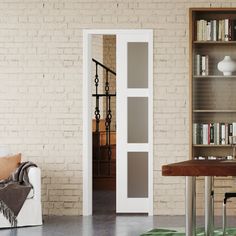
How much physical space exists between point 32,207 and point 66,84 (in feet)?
5.43

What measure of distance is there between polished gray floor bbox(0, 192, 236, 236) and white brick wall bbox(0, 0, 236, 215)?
34cm

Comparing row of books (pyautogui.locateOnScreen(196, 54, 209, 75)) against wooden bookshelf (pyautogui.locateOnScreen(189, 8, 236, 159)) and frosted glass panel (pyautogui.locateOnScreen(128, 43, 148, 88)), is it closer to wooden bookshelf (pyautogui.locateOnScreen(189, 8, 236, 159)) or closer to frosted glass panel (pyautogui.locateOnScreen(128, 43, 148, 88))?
wooden bookshelf (pyautogui.locateOnScreen(189, 8, 236, 159))

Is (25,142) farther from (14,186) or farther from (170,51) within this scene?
(170,51)

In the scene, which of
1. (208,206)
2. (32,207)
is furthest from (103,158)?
(208,206)

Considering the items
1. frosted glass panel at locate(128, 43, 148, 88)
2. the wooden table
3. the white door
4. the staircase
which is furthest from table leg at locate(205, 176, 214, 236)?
the staircase

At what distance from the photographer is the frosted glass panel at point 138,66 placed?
342 inches

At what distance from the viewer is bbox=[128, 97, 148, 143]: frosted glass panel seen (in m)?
8.69

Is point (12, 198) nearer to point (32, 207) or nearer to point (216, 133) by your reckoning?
point (32, 207)

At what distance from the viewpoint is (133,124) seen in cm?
872

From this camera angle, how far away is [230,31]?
8461mm

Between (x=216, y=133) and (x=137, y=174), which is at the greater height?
(x=216, y=133)

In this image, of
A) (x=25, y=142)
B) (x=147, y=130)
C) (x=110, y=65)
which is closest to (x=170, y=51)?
(x=147, y=130)

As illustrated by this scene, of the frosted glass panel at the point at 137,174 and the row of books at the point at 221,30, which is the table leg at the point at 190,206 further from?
the row of books at the point at 221,30

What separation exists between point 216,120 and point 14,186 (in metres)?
2.58
